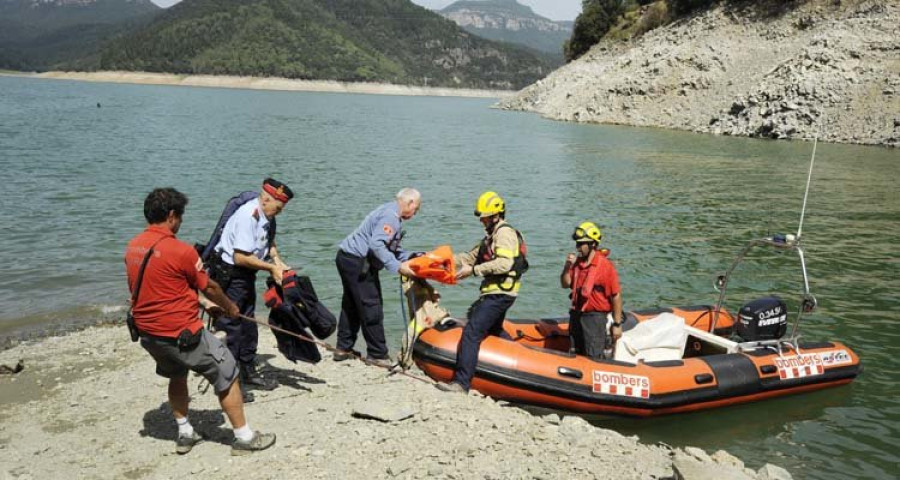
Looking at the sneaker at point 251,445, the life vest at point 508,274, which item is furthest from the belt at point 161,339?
the life vest at point 508,274

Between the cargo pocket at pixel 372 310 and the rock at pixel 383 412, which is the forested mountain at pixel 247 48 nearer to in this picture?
the cargo pocket at pixel 372 310

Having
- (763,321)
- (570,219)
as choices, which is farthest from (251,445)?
(570,219)

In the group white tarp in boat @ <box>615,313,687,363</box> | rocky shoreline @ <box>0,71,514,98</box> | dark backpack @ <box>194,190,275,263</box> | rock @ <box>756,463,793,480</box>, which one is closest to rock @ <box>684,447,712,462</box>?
rock @ <box>756,463,793,480</box>

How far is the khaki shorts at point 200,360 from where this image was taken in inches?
193

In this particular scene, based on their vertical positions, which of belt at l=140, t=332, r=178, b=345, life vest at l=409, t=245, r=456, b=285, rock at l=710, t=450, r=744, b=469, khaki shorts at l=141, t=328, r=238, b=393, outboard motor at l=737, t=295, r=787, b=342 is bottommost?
rock at l=710, t=450, r=744, b=469

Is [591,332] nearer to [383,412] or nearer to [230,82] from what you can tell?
[383,412]

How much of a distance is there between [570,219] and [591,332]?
10323 millimetres

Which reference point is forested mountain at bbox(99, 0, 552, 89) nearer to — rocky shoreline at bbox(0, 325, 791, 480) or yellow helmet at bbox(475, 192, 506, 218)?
rocky shoreline at bbox(0, 325, 791, 480)

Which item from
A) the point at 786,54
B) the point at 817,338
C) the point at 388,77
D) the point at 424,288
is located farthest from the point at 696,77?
the point at 388,77

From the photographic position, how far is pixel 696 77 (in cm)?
5000

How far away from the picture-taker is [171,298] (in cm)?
482

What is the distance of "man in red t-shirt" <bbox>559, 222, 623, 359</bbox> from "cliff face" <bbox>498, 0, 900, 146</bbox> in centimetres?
3123

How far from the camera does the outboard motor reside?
8656mm

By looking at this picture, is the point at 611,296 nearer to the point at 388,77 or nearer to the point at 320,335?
the point at 320,335
